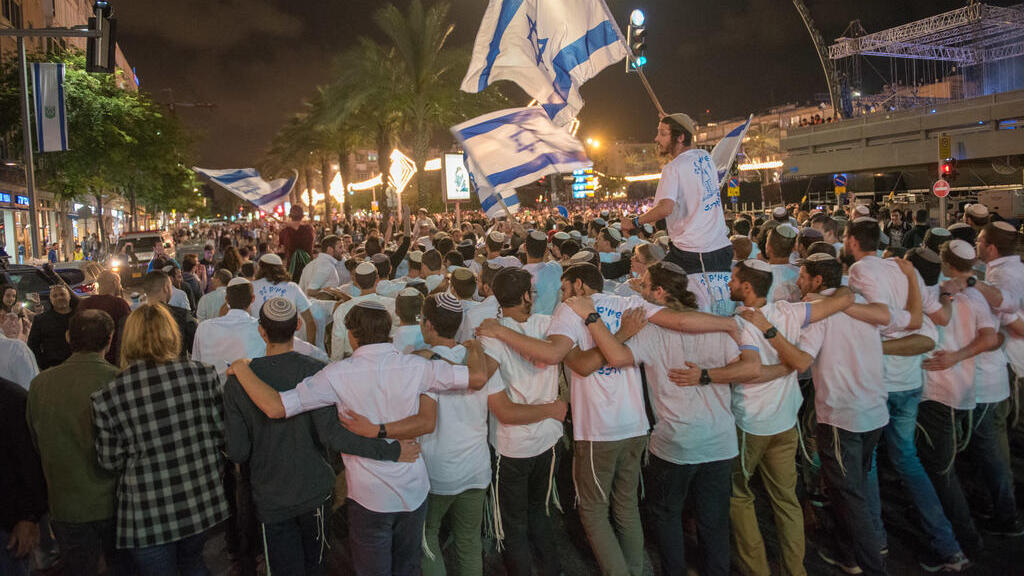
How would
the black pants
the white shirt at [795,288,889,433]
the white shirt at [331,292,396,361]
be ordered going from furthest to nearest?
the white shirt at [331,292,396,361]
the black pants
the white shirt at [795,288,889,433]

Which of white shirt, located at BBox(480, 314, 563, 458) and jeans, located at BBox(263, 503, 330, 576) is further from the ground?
white shirt, located at BBox(480, 314, 563, 458)

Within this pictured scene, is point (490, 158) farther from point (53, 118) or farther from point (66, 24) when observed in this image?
point (66, 24)

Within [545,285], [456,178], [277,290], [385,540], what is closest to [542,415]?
[385,540]

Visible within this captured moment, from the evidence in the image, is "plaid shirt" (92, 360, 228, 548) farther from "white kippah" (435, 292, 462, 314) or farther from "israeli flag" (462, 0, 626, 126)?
"israeli flag" (462, 0, 626, 126)

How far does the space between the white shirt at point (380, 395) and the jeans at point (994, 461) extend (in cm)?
386

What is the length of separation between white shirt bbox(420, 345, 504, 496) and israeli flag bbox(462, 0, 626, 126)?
4.59 metres

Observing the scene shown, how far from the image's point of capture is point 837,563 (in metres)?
4.56

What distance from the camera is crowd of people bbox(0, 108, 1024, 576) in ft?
11.2

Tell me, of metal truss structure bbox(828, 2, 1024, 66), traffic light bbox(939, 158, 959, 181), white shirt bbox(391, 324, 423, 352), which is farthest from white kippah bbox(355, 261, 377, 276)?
metal truss structure bbox(828, 2, 1024, 66)

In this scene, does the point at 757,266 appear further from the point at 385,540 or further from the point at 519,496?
the point at 385,540

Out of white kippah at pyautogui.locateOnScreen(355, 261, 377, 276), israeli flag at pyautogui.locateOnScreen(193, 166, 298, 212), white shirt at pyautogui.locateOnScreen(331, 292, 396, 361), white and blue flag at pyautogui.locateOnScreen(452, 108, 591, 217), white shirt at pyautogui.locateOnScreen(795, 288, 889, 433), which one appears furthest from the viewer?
israeli flag at pyautogui.locateOnScreen(193, 166, 298, 212)

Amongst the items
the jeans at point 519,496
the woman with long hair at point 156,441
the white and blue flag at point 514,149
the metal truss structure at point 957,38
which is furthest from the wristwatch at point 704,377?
the metal truss structure at point 957,38

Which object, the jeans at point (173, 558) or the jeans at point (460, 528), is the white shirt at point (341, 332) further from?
the jeans at point (173, 558)

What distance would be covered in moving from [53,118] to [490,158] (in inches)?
464
